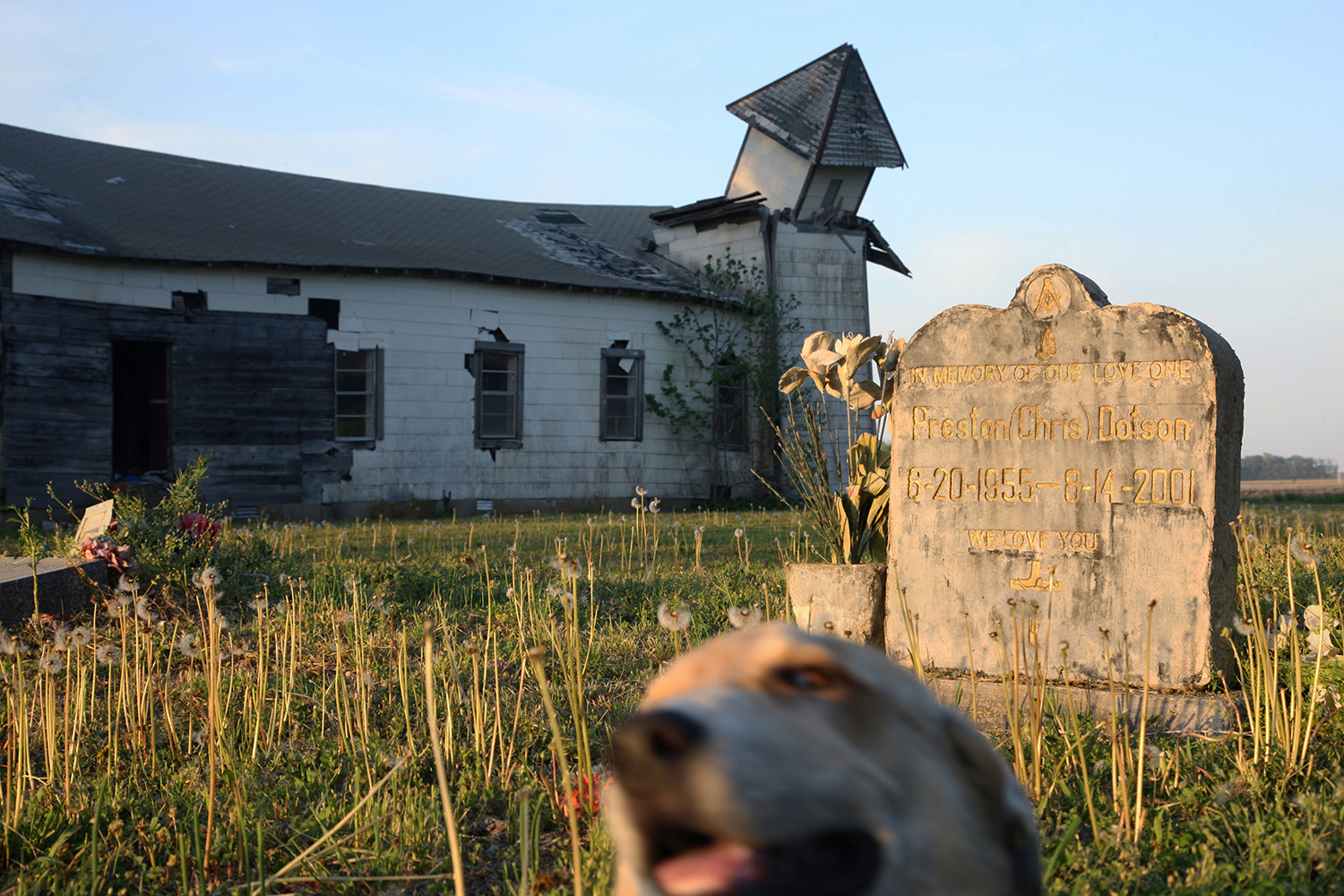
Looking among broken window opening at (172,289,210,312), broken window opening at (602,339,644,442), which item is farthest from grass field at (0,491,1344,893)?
broken window opening at (602,339,644,442)

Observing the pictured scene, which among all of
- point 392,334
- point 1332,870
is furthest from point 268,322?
point 1332,870

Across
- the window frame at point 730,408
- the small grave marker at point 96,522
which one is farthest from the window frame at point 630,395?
the small grave marker at point 96,522

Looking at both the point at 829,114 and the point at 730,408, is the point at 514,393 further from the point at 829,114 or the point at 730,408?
the point at 829,114

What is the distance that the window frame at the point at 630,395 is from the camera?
17.4 meters

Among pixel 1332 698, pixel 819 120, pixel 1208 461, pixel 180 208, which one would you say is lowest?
pixel 1332 698

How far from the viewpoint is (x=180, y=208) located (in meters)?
16.6

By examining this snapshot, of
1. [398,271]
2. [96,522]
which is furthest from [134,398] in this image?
[96,522]

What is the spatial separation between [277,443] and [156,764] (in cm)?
1189

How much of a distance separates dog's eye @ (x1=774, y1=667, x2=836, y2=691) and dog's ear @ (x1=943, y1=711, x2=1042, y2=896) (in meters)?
0.18

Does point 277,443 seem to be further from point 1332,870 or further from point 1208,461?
point 1332,870

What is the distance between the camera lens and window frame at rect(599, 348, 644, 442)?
17438 millimetres

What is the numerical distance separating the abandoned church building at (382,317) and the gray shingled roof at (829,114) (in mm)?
49

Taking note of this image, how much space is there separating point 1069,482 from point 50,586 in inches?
238

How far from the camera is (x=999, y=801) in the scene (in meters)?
1.25
